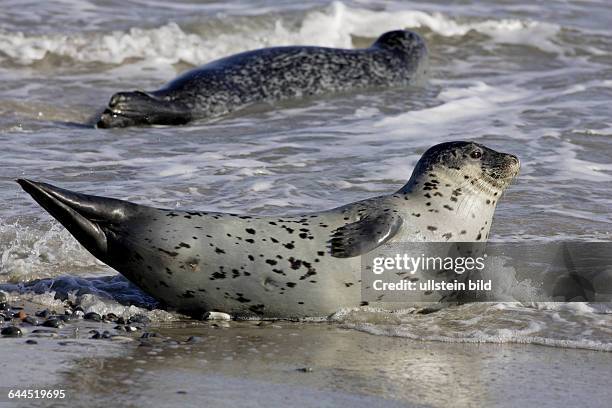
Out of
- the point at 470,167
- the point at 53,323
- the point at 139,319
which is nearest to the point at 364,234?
the point at 470,167

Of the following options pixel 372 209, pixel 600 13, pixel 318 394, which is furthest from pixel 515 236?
pixel 600 13

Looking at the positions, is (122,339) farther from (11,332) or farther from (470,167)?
(470,167)

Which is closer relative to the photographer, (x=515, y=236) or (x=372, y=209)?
(x=372, y=209)

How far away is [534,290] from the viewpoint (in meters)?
5.78

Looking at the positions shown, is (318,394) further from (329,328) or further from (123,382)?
(329,328)

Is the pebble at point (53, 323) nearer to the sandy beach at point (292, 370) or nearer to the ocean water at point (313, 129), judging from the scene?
the sandy beach at point (292, 370)

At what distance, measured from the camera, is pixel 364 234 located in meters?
5.23

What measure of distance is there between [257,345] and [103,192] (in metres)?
2.89

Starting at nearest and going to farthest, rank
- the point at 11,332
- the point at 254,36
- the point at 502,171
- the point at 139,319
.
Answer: the point at 11,332, the point at 139,319, the point at 502,171, the point at 254,36

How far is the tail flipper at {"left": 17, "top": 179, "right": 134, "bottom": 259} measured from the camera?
517cm

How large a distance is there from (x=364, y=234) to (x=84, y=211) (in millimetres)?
1203

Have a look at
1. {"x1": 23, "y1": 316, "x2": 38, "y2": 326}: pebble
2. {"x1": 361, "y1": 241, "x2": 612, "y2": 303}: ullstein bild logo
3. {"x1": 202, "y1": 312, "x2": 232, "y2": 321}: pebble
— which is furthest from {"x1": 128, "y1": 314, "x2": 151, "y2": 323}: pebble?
{"x1": 361, "y1": 241, "x2": 612, "y2": 303}: ullstein bild logo

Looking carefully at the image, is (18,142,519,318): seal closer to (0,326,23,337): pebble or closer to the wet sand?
the wet sand

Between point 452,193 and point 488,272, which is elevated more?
point 452,193
